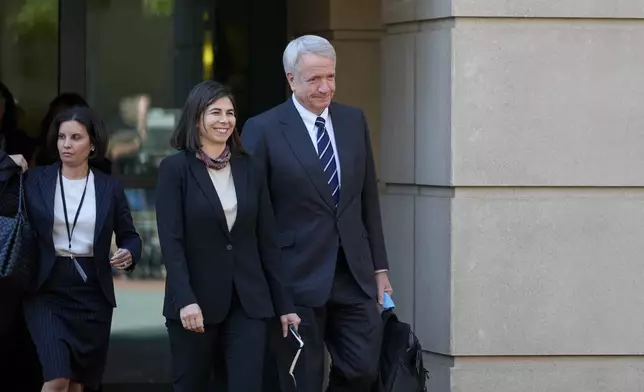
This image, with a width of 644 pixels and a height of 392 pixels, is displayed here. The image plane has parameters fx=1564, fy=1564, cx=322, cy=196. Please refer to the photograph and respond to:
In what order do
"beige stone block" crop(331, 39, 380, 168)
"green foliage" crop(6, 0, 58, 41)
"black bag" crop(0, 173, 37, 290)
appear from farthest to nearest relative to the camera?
"green foliage" crop(6, 0, 58, 41) → "beige stone block" crop(331, 39, 380, 168) → "black bag" crop(0, 173, 37, 290)

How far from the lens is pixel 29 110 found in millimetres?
10570

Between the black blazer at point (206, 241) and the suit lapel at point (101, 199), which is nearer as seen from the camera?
the black blazer at point (206, 241)

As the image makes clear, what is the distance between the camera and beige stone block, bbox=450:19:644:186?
26.7 feet

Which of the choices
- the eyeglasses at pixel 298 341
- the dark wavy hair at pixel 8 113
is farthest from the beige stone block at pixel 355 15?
the eyeglasses at pixel 298 341

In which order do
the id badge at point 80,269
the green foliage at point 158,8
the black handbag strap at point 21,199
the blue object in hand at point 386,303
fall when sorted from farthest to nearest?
the green foliage at point 158,8, the id badge at point 80,269, the black handbag strap at point 21,199, the blue object in hand at point 386,303

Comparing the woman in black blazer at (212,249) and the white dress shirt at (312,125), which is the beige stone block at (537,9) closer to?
the white dress shirt at (312,125)

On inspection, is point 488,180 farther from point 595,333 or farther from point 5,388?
point 5,388

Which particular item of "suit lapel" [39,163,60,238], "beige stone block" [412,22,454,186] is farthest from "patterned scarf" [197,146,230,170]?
"beige stone block" [412,22,454,186]

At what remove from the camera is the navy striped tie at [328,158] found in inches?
294

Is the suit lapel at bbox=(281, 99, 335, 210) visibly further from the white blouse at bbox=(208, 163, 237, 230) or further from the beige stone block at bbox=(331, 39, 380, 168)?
the beige stone block at bbox=(331, 39, 380, 168)

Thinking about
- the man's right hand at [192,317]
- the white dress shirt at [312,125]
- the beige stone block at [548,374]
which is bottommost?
the beige stone block at [548,374]

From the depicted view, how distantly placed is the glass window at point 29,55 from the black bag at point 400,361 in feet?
12.3

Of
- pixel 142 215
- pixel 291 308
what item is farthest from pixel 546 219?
pixel 142 215

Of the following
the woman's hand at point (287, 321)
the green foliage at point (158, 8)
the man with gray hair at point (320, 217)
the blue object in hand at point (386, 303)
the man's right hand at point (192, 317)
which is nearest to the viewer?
the man's right hand at point (192, 317)
